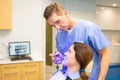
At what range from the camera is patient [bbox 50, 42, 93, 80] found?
55.1 inches

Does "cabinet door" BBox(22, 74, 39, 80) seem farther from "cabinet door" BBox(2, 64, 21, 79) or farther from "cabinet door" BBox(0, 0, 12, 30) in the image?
"cabinet door" BBox(0, 0, 12, 30)

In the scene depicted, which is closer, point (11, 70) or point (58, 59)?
point (58, 59)

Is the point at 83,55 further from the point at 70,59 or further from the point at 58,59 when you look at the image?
the point at 58,59

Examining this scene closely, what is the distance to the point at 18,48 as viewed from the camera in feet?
15.2

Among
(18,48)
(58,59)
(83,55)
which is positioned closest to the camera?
(83,55)

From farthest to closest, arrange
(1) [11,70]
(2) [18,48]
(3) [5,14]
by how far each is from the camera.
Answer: (2) [18,48]
(3) [5,14]
(1) [11,70]

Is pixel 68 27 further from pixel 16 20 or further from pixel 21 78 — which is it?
pixel 16 20

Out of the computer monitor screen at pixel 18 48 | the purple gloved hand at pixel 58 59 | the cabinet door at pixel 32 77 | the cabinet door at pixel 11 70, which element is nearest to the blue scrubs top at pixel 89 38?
the purple gloved hand at pixel 58 59

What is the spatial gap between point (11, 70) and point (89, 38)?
9.76 feet

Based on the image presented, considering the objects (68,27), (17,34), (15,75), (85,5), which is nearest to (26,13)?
(17,34)

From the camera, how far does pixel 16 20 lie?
482cm

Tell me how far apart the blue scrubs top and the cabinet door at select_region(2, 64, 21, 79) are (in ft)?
9.06

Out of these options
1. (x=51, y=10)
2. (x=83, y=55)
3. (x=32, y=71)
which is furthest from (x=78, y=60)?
(x=32, y=71)

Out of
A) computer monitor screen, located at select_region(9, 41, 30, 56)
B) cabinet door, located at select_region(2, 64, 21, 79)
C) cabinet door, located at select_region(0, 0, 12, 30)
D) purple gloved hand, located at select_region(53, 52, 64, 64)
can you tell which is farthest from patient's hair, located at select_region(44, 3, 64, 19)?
computer monitor screen, located at select_region(9, 41, 30, 56)
